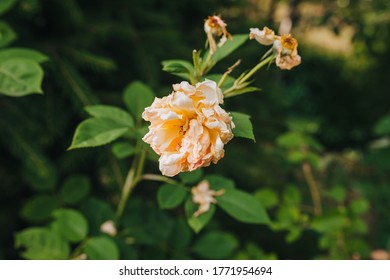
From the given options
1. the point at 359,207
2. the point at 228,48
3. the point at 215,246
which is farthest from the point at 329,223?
the point at 228,48

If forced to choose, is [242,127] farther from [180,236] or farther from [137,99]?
[180,236]

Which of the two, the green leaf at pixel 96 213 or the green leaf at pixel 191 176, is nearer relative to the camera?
the green leaf at pixel 191 176

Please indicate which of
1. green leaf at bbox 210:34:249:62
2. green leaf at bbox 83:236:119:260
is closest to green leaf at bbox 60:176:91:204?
green leaf at bbox 83:236:119:260

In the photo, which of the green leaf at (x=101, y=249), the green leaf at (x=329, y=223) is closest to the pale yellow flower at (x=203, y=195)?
the green leaf at (x=101, y=249)

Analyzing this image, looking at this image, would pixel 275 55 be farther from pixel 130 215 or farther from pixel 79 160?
pixel 79 160

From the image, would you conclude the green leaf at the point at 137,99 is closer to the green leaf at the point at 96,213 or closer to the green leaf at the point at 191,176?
the green leaf at the point at 191,176

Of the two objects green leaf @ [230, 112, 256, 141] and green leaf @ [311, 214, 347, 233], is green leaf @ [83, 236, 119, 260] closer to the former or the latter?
green leaf @ [230, 112, 256, 141]

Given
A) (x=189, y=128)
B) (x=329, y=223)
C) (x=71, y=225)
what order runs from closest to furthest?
(x=189, y=128) → (x=71, y=225) → (x=329, y=223)
